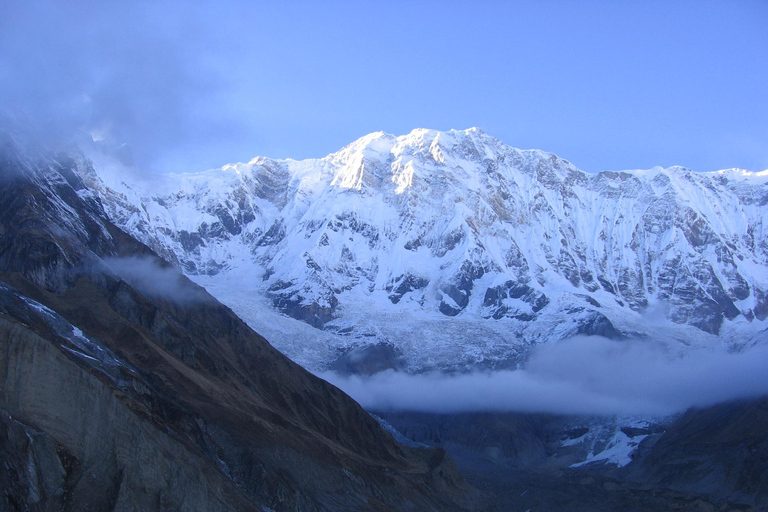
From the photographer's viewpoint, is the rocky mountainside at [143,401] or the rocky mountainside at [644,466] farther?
the rocky mountainside at [644,466]

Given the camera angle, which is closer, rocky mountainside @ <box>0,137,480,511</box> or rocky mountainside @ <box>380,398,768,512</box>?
rocky mountainside @ <box>0,137,480,511</box>

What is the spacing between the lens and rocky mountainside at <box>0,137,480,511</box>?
5475 cm

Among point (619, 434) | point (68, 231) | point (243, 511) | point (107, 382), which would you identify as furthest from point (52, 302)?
point (619, 434)

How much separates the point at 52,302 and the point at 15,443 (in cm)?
3931

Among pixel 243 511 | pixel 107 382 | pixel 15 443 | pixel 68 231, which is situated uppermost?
pixel 68 231

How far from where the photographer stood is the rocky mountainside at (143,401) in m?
54.8

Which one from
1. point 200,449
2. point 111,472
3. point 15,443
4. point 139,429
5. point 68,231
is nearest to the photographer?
point 15,443

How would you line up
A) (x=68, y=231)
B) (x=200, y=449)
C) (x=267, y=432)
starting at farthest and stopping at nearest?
1. (x=68, y=231)
2. (x=267, y=432)
3. (x=200, y=449)

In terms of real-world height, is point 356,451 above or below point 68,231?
below

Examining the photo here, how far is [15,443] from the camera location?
167 ft

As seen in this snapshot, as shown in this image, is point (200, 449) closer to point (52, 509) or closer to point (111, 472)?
point (111, 472)

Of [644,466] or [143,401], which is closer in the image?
[143,401]

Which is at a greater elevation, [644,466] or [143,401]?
[143,401]

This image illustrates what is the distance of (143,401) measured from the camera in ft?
226
